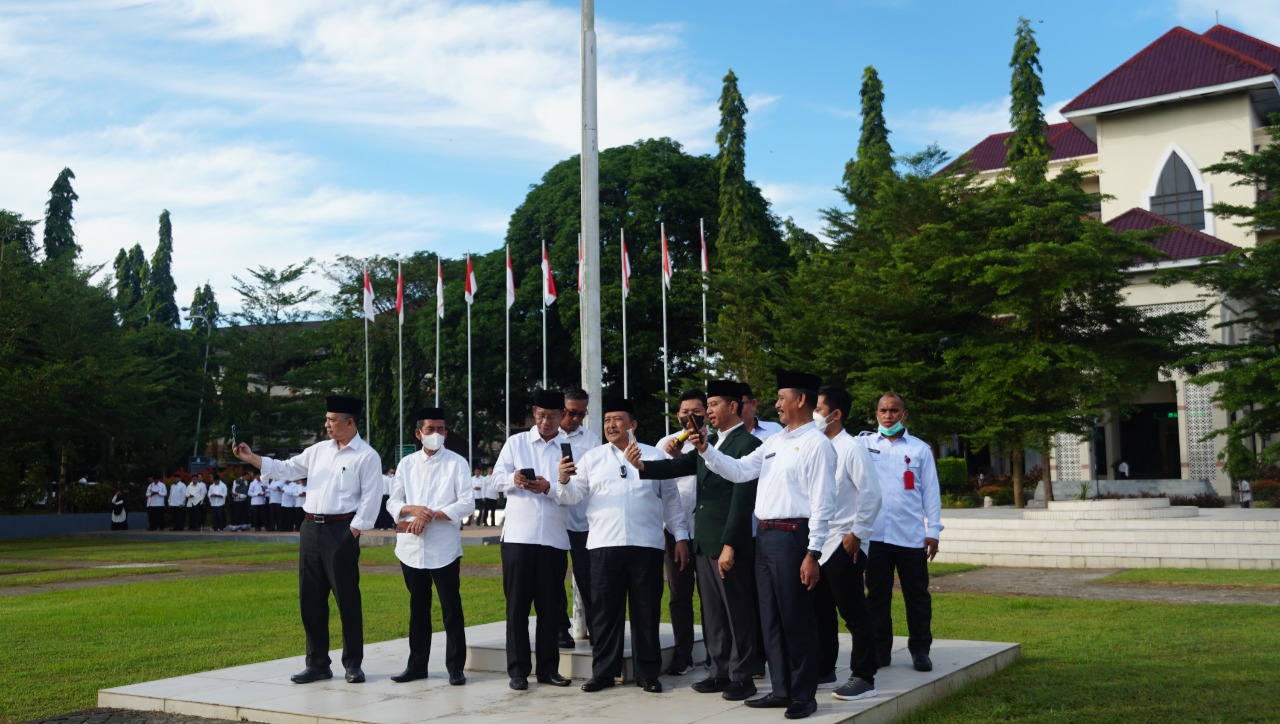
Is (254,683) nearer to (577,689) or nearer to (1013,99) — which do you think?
(577,689)

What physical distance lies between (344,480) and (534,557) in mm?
1514

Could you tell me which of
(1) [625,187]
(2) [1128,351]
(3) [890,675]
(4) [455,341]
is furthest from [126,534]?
(3) [890,675]

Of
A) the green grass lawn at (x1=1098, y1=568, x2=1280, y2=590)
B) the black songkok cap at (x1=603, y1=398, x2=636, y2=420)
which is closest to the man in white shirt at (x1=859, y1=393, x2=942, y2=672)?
the black songkok cap at (x1=603, y1=398, x2=636, y2=420)

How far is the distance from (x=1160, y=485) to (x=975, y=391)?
50.9 ft

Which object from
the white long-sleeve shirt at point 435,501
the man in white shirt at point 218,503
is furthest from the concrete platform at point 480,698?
the man in white shirt at point 218,503

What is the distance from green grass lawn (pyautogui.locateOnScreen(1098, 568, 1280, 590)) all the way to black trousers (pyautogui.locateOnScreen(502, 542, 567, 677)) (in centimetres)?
1056

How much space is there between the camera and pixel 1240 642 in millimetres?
9828

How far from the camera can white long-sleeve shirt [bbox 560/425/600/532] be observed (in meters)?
8.43

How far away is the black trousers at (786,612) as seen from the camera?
679 centimetres

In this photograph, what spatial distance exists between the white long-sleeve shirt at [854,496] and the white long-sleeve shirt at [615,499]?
126 centimetres

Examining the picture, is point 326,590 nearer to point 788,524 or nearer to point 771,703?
point 771,703

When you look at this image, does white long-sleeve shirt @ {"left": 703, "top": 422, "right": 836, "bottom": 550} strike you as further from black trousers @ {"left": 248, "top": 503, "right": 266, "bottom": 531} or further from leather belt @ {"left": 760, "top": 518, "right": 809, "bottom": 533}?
black trousers @ {"left": 248, "top": 503, "right": 266, "bottom": 531}

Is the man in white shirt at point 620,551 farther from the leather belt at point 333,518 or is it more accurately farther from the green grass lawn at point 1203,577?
the green grass lawn at point 1203,577

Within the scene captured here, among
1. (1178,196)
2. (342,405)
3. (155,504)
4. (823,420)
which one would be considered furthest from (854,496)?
(1178,196)
